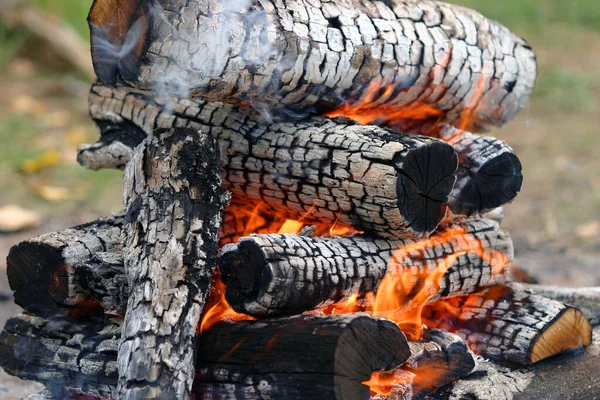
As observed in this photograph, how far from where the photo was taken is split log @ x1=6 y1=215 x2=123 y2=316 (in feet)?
8.89

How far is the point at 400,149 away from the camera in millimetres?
2439

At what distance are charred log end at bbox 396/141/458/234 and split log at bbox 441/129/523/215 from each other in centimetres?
21

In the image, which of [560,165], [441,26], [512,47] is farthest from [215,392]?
[560,165]

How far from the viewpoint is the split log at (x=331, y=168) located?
2.46 meters

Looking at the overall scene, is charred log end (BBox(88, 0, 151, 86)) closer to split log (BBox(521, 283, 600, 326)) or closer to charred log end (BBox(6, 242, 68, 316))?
charred log end (BBox(6, 242, 68, 316))

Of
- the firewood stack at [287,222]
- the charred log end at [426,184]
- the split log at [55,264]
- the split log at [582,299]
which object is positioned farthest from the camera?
the split log at [582,299]

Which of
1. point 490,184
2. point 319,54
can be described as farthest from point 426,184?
point 319,54

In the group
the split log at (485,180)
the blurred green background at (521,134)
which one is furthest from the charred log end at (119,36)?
the blurred green background at (521,134)

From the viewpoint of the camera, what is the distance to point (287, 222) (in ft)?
9.78

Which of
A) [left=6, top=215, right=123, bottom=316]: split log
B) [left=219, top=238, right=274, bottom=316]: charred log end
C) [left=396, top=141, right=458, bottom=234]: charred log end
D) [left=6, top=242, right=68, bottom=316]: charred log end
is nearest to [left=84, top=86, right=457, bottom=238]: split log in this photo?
[left=396, top=141, right=458, bottom=234]: charred log end

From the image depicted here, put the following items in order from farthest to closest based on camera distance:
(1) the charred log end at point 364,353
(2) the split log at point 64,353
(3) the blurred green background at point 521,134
Result: (3) the blurred green background at point 521,134
(2) the split log at point 64,353
(1) the charred log end at point 364,353

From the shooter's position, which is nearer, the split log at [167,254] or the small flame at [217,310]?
the split log at [167,254]

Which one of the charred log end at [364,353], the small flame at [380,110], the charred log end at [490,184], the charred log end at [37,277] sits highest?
the small flame at [380,110]

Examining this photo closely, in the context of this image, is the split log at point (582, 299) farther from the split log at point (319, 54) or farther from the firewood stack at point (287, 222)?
the split log at point (319, 54)
